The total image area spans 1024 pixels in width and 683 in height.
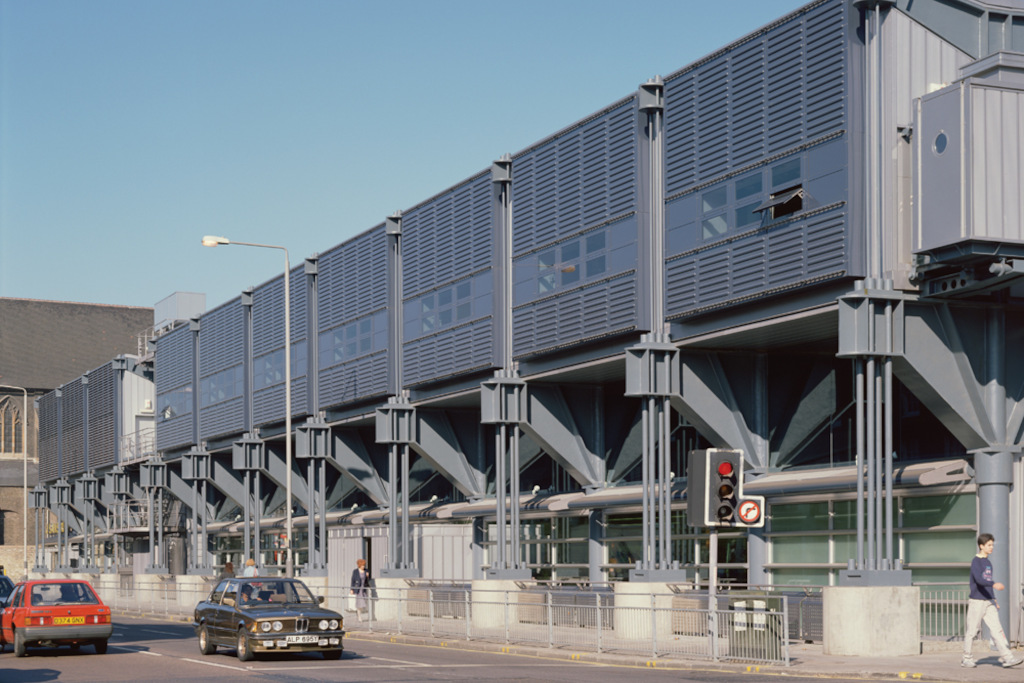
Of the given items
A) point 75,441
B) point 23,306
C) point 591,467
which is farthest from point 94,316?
point 591,467

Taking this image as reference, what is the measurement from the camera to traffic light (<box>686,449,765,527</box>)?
1973 cm

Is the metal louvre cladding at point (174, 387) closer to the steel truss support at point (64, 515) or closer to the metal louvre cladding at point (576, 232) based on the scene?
the steel truss support at point (64, 515)

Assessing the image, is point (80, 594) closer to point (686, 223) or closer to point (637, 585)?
point (637, 585)

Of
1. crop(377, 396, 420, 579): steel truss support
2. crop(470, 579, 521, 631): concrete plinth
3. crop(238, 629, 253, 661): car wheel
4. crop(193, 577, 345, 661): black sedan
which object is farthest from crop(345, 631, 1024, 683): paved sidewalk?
crop(377, 396, 420, 579): steel truss support

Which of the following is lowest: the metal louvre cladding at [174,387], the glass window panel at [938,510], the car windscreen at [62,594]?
the car windscreen at [62,594]

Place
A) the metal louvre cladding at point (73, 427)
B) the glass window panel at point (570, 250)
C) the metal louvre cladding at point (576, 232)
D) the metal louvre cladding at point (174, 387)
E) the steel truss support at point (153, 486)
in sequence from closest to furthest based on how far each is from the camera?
the metal louvre cladding at point (576, 232) → the glass window panel at point (570, 250) → the metal louvre cladding at point (174, 387) → the steel truss support at point (153, 486) → the metal louvre cladding at point (73, 427)

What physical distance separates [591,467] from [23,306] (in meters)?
95.0

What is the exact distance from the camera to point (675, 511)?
32344 millimetres

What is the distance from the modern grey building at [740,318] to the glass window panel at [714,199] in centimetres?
5

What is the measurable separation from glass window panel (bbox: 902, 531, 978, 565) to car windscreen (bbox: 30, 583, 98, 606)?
51.0 feet

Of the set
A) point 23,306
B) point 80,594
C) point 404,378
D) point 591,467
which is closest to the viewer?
point 80,594

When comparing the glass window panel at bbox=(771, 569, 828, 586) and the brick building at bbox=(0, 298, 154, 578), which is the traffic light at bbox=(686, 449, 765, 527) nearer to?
the glass window panel at bbox=(771, 569, 828, 586)

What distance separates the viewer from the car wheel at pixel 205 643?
984 inches

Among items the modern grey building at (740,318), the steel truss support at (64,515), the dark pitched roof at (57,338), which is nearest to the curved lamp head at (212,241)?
the modern grey building at (740,318)
